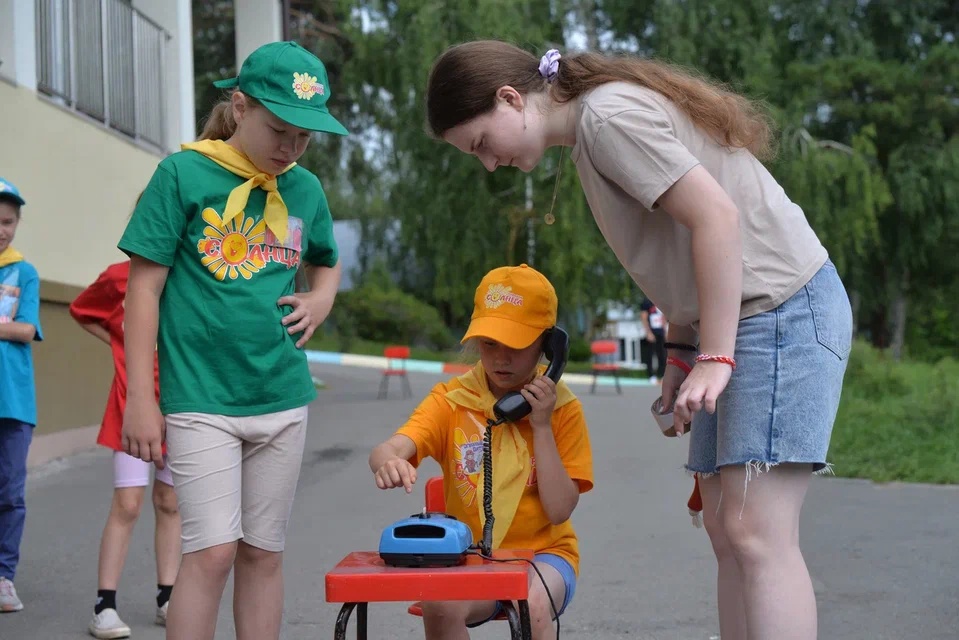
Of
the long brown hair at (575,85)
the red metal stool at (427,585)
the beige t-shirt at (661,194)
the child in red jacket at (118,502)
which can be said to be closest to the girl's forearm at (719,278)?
the beige t-shirt at (661,194)

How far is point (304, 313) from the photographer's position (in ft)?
11.7

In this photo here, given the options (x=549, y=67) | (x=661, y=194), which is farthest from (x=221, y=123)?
(x=661, y=194)

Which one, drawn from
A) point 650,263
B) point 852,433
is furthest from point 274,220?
point 852,433

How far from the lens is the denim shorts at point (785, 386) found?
2.96 metres

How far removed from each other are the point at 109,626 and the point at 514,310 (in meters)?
2.30

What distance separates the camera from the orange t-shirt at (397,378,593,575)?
361 centimetres

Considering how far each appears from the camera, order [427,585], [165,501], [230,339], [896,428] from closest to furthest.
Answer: [427,585] → [230,339] → [165,501] → [896,428]

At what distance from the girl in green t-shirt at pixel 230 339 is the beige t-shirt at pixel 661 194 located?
0.81 metres

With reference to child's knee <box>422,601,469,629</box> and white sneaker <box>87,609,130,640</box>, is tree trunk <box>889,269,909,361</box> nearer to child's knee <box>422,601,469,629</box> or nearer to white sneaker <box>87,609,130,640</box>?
white sneaker <box>87,609,130,640</box>

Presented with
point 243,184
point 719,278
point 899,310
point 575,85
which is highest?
point 575,85

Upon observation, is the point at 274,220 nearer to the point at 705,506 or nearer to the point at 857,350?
the point at 705,506

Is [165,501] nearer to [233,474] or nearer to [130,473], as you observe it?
[130,473]

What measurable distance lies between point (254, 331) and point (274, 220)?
33 centimetres

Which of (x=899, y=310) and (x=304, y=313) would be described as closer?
(x=304, y=313)
